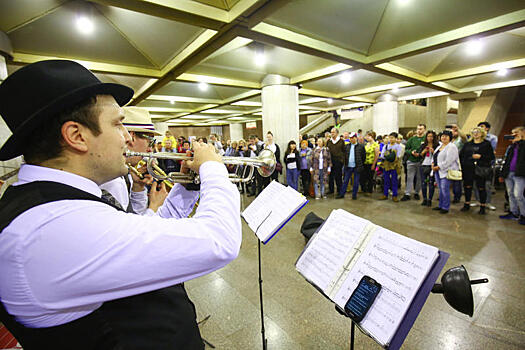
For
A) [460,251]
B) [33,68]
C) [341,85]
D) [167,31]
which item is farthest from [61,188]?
[341,85]

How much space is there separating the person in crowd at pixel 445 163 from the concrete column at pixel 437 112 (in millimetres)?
11660

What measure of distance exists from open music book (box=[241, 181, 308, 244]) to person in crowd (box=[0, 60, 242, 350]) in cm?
82

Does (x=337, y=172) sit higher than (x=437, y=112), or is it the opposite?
(x=437, y=112)

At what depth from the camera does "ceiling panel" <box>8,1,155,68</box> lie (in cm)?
495

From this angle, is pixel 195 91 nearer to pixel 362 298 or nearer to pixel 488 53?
pixel 488 53

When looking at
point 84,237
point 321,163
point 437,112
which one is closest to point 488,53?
point 321,163

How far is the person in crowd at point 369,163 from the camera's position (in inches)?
271

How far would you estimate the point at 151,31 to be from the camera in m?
5.70

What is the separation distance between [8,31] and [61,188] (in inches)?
267

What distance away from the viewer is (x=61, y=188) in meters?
0.76

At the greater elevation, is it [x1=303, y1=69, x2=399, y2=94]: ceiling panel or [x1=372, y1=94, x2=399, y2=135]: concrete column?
[x1=303, y1=69, x2=399, y2=94]: ceiling panel

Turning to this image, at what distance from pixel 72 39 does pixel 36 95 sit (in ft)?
21.8

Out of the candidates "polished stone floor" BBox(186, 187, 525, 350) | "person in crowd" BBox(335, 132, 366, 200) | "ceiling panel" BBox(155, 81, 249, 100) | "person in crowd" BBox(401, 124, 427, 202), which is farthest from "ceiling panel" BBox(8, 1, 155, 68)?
"person in crowd" BBox(401, 124, 427, 202)

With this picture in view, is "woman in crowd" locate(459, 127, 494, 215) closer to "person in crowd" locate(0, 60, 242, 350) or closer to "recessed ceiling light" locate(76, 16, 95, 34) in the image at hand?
"person in crowd" locate(0, 60, 242, 350)
